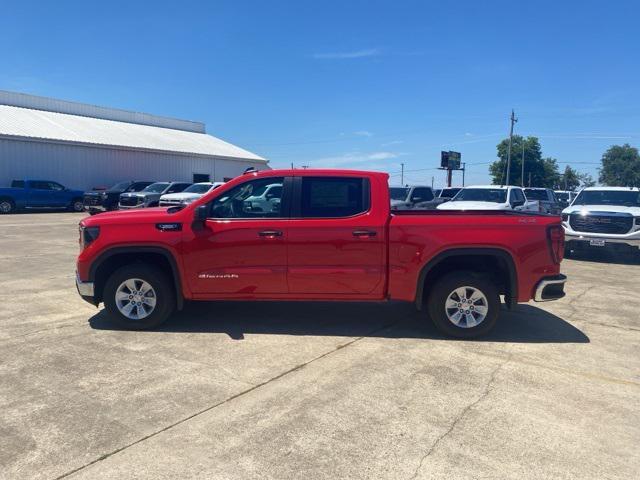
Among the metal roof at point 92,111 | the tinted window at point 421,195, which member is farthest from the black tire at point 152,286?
the metal roof at point 92,111

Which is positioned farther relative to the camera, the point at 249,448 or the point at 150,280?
the point at 150,280

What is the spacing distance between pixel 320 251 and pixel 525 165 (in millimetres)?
81148

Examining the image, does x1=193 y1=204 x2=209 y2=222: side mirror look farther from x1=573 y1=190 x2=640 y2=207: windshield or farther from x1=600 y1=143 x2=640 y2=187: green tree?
x1=600 y1=143 x2=640 y2=187: green tree

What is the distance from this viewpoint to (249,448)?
323 cm

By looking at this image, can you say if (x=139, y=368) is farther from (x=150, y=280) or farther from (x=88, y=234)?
(x=88, y=234)

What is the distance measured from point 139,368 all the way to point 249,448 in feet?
5.93

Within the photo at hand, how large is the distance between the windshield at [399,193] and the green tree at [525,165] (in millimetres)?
60616

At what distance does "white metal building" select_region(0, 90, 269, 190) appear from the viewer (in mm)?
28750

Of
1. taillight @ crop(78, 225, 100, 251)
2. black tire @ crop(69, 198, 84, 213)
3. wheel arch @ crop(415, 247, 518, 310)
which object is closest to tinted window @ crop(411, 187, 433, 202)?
wheel arch @ crop(415, 247, 518, 310)

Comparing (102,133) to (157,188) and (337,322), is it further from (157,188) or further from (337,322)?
(337,322)

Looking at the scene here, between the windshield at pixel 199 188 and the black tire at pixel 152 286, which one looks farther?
the windshield at pixel 199 188

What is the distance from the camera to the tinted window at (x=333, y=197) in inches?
218

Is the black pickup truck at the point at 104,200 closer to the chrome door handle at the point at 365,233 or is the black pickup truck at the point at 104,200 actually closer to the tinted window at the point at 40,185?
the tinted window at the point at 40,185

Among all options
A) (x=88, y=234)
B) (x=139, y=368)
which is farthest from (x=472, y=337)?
(x=88, y=234)
